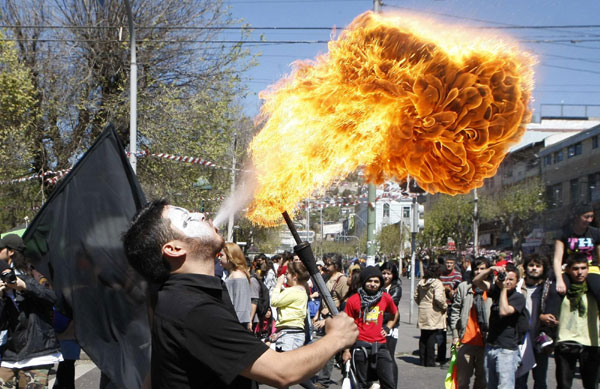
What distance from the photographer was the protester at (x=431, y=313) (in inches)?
436

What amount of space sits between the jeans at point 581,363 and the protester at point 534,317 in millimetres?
521

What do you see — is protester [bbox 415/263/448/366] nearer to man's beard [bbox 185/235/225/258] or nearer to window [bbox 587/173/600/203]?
man's beard [bbox 185/235/225/258]

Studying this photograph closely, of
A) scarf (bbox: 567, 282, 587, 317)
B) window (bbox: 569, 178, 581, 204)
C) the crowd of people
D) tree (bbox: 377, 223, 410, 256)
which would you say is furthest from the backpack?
tree (bbox: 377, 223, 410, 256)

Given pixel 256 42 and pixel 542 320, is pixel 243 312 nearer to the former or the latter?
pixel 542 320

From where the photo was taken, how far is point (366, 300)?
7.67 m

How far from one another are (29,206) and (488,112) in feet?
66.3

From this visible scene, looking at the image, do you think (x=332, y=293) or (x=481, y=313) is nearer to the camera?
(x=481, y=313)

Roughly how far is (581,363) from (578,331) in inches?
14.0

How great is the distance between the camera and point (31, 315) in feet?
21.0

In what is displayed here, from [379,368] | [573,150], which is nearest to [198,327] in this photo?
[379,368]

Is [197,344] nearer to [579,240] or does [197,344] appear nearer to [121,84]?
[579,240]

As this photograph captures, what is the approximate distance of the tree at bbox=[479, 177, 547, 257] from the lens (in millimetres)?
43406

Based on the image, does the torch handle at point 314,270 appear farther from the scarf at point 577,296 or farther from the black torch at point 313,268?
the scarf at point 577,296

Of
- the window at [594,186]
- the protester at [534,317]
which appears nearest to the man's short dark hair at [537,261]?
the protester at [534,317]
